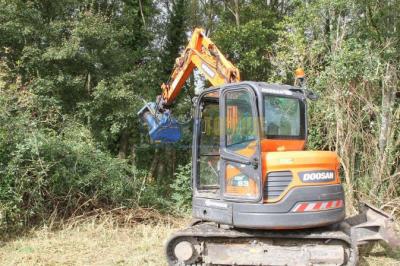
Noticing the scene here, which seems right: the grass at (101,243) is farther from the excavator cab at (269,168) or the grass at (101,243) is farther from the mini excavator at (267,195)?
the excavator cab at (269,168)

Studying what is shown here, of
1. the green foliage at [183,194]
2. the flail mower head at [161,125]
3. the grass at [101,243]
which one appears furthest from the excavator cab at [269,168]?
the green foliage at [183,194]

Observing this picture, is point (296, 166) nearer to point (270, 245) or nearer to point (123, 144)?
point (270, 245)

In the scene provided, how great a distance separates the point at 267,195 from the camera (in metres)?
5.25

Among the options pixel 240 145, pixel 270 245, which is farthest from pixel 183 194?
pixel 240 145

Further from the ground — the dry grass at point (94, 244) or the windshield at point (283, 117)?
the windshield at point (283, 117)

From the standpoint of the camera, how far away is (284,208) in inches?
204

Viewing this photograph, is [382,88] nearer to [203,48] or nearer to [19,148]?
[203,48]

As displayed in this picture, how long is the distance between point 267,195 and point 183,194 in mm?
4939

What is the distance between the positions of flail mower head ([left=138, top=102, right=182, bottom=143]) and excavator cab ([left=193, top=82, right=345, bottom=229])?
213 cm

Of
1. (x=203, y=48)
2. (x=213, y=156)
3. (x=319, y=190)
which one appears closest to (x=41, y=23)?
(x=203, y=48)

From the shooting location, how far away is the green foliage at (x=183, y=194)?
9577mm

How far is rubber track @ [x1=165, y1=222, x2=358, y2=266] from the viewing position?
5.29 meters

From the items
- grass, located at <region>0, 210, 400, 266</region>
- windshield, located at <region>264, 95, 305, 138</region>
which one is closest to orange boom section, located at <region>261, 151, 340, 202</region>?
windshield, located at <region>264, 95, 305, 138</region>

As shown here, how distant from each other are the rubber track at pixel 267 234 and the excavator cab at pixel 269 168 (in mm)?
152
